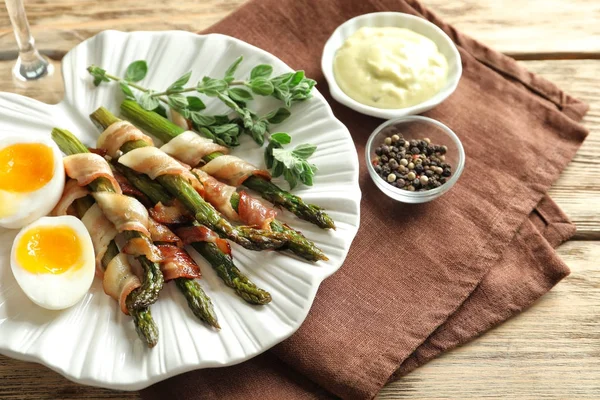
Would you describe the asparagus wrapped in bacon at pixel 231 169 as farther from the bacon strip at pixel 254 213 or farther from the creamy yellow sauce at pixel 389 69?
the creamy yellow sauce at pixel 389 69

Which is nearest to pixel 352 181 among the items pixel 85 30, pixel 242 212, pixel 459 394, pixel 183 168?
pixel 242 212

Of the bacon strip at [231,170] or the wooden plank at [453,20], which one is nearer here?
the bacon strip at [231,170]

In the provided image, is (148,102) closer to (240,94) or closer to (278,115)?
(240,94)

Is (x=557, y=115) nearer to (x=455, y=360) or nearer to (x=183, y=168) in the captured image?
(x=455, y=360)

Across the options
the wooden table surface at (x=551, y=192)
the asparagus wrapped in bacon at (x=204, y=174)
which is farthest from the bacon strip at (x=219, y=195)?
the wooden table surface at (x=551, y=192)

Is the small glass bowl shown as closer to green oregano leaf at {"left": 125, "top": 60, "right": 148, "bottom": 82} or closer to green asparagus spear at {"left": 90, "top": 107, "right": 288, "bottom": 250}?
green asparagus spear at {"left": 90, "top": 107, "right": 288, "bottom": 250}

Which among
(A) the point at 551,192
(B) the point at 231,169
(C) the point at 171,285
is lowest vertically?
(A) the point at 551,192

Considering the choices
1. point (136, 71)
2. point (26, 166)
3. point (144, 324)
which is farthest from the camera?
point (136, 71)

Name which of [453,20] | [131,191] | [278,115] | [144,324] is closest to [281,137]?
[278,115]
